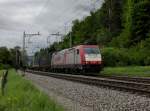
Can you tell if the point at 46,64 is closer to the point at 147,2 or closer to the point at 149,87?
the point at 147,2

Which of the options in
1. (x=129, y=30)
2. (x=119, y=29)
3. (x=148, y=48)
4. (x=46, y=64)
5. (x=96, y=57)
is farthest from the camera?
(x=119, y=29)

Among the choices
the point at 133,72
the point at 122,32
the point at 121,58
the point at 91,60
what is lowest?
the point at 133,72

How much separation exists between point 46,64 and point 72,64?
31.4 metres

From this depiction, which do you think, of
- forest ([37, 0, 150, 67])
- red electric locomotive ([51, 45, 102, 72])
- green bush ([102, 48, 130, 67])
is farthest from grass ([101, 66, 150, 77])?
green bush ([102, 48, 130, 67])

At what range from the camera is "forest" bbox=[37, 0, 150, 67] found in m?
65.9

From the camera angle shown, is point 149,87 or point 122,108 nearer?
point 122,108

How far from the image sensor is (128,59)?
216 feet

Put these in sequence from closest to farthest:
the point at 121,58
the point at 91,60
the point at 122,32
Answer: the point at 91,60, the point at 121,58, the point at 122,32

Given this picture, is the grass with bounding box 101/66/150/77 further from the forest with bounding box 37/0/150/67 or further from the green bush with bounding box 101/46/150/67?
the green bush with bounding box 101/46/150/67

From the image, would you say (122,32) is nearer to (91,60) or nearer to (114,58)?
(114,58)

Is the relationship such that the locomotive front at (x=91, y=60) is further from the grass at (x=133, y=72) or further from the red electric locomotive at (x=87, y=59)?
the grass at (x=133, y=72)

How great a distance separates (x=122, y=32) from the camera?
309ft

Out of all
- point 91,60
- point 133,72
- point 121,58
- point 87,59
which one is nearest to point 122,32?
point 121,58

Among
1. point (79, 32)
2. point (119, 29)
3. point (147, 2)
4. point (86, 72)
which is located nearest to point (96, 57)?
point (86, 72)
